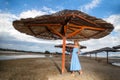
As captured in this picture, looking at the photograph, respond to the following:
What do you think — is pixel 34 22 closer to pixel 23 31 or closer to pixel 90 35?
pixel 23 31

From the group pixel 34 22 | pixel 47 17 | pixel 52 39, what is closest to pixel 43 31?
pixel 52 39

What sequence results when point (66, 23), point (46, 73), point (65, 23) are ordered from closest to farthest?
point (66, 23) → point (65, 23) → point (46, 73)

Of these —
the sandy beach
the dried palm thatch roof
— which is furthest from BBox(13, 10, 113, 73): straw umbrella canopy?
the sandy beach

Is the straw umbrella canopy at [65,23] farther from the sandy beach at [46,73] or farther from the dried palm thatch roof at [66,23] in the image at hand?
the sandy beach at [46,73]

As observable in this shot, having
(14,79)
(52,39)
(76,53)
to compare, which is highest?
(52,39)

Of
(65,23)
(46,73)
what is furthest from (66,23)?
(46,73)

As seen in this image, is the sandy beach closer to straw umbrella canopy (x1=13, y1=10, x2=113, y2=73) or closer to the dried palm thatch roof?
straw umbrella canopy (x1=13, y1=10, x2=113, y2=73)

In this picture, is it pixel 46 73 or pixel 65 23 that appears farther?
pixel 46 73

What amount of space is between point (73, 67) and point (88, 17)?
2698 millimetres

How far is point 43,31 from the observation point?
41.9 feet

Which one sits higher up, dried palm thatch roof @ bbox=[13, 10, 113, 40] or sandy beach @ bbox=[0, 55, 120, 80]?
dried palm thatch roof @ bbox=[13, 10, 113, 40]

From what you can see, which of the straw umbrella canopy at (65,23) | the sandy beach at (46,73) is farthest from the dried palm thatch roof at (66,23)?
the sandy beach at (46,73)

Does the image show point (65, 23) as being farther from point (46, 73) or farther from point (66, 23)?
point (46, 73)

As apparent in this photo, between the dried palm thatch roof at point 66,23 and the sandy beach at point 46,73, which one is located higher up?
the dried palm thatch roof at point 66,23
